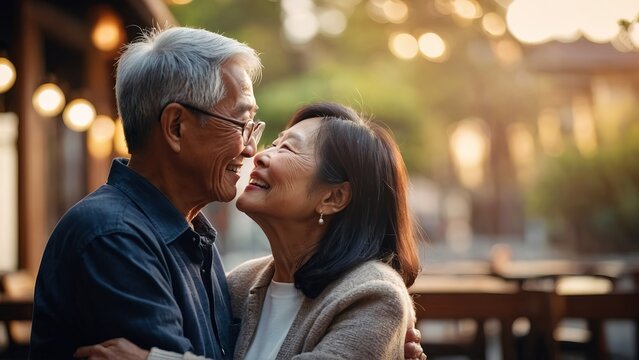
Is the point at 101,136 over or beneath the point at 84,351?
over

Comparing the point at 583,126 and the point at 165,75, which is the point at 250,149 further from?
the point at 583,126

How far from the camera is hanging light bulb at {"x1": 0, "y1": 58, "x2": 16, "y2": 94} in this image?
876 cm

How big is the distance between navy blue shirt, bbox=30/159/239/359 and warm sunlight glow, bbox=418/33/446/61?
9307mm

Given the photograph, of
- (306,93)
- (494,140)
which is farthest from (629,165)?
(494,140)

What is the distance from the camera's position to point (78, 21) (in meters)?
11.2

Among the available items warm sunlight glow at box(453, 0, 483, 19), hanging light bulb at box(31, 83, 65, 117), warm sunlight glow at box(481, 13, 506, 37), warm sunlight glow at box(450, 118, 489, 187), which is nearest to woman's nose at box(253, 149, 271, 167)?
hanging light bulb at box(31, 83, 65, 117)

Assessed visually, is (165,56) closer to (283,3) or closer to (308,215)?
(308,215)

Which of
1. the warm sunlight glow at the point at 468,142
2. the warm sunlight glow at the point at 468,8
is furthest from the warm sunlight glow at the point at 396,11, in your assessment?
the warm sunlight glow at the point at 468,142

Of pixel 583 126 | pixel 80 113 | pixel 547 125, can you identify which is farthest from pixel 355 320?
pixel 547 125

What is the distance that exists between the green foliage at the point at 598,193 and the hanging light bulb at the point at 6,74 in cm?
1228

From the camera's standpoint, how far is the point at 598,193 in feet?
61.8

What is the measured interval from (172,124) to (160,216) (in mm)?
273

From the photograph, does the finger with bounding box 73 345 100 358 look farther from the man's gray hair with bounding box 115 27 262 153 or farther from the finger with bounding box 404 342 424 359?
the finger with bounding box 404 342 424 359

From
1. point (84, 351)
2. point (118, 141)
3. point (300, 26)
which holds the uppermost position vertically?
point (300, 26)
